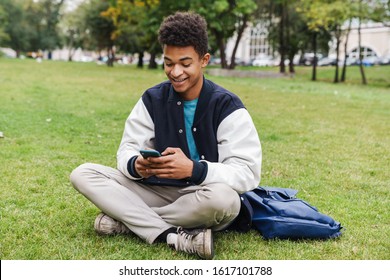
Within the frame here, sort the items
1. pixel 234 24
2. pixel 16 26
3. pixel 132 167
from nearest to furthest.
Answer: pixel 132 167, pixel 234 24, pixel 16 26

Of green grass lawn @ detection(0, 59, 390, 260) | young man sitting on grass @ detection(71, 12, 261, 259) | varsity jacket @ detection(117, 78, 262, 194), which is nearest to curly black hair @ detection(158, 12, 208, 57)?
young man sitting on grass @ detection(71, 12, 261, 259)

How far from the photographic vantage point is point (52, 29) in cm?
7719

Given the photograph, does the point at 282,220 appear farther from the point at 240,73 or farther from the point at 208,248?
the point at 240,73

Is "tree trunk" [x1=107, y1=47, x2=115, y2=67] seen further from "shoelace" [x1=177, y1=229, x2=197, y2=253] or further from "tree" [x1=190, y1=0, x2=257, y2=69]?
"shoelace" [x1=177, y1=229, x2=197, y2=253]

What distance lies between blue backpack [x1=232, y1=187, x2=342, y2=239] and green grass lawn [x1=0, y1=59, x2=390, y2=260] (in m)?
0.07

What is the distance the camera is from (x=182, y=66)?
3.53m

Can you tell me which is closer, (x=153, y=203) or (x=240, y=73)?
(x=153, y=203)

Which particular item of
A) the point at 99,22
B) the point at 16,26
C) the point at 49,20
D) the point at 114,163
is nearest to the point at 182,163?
the point at 114,163

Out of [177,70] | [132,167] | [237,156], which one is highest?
[177,70]

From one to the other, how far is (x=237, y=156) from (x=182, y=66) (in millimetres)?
736

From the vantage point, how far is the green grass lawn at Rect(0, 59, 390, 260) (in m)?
3.52

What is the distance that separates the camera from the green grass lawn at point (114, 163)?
352cm
